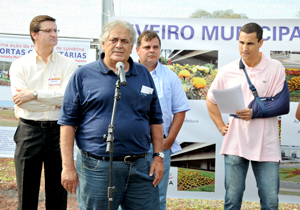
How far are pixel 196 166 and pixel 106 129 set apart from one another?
2444 mm

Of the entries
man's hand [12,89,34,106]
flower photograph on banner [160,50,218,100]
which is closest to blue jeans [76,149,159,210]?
man's hand [12,89,34,106]

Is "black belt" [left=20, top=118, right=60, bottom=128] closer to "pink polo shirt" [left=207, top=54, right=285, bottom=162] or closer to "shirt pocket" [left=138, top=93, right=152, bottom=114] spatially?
"shirt pocket" [left=138, top=93, right=152, bottom=114]

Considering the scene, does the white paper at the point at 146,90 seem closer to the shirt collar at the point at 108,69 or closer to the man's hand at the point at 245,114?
the shirt collar at the point at 108,69

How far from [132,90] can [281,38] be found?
8.83 ft

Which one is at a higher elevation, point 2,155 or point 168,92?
point 168,92

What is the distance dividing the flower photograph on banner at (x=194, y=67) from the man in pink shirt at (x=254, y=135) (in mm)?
1055

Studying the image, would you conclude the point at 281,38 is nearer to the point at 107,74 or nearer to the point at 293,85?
the point at 293,85

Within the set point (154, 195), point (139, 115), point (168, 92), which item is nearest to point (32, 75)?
point (168, 92)

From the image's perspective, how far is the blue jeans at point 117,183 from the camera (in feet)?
7.57

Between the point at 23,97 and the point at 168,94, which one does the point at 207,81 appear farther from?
the point at 23,97

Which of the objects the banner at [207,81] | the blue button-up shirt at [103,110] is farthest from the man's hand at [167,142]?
the banner at [207,81]

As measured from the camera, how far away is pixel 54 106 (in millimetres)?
3490

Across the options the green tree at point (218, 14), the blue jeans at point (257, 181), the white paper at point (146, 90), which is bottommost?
the blue jeans at point (257, 181)

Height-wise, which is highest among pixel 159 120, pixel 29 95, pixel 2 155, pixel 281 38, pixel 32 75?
pixel 281 38
